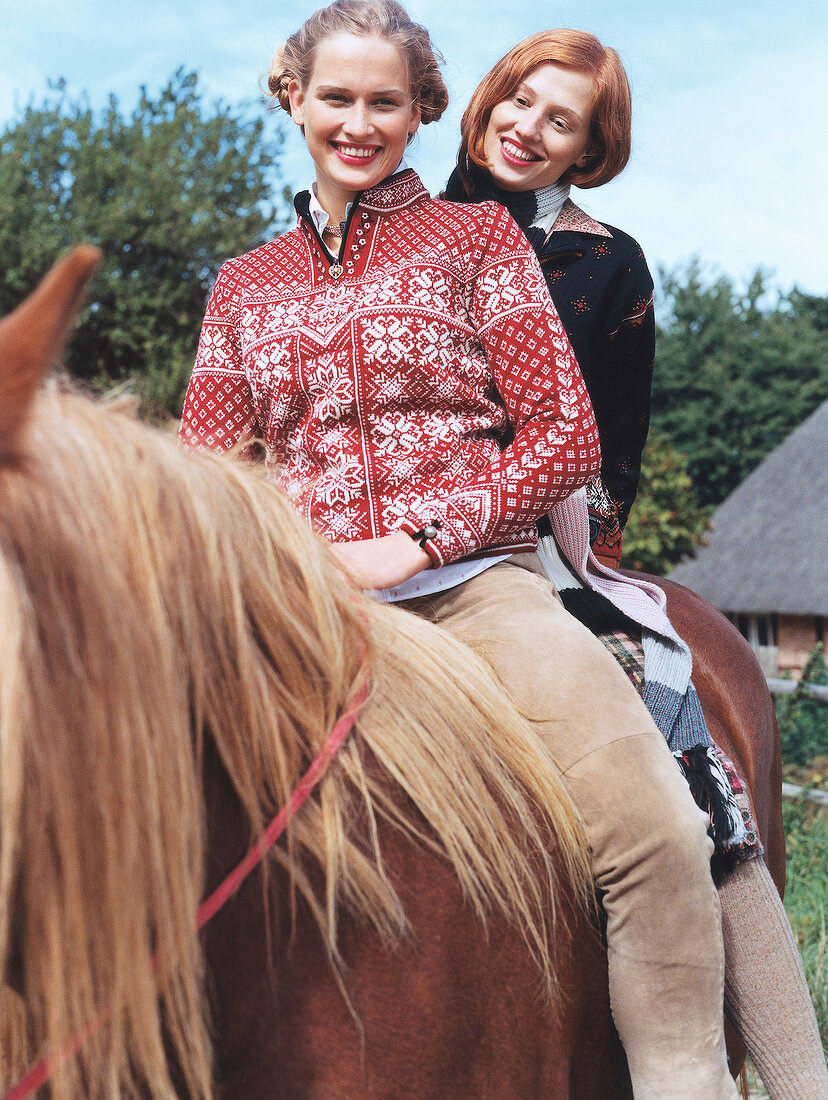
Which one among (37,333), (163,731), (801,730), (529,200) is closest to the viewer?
(37,333)

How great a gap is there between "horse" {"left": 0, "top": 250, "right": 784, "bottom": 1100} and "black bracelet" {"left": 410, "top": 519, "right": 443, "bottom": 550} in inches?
7.0

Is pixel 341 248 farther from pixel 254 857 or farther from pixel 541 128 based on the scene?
pixel 254 857

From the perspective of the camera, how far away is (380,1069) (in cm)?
124

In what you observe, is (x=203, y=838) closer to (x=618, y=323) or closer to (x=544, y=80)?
(x=618, y=323)

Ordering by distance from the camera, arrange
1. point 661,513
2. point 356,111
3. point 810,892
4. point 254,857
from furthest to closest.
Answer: point 661,513
point 810,892
point 356,111
point 254,857

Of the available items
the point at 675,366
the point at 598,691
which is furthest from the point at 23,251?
the point at 675,366

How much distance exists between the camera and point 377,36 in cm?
191

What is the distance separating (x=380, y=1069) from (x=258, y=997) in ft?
0.59

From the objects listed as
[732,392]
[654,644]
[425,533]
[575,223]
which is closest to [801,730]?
[575,223]

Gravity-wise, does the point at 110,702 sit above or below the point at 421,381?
below

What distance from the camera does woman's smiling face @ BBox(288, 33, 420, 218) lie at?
1.91 metres

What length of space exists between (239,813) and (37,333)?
0.60m

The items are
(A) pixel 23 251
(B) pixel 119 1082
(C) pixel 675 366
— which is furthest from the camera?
(C) pixel 675 366

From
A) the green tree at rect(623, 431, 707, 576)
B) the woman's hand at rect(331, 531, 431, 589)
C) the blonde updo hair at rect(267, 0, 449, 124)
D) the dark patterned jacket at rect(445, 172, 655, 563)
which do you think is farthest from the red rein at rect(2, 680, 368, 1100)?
the green tree at rect(623, 431, 707, 576)
